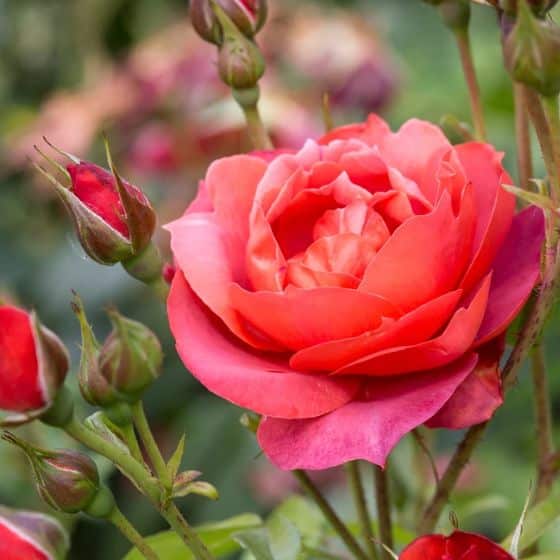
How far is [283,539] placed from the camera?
1.98ft

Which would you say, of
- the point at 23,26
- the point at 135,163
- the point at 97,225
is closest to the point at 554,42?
the point at 97,225

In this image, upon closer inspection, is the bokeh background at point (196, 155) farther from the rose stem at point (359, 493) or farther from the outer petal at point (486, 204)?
the outer petal at point (486, 204)

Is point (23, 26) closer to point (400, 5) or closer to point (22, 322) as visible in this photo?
point (400, 5)

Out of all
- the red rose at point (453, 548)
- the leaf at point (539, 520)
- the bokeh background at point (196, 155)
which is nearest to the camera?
the red rose at point (453, 548)

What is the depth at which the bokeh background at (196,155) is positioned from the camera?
1455mm

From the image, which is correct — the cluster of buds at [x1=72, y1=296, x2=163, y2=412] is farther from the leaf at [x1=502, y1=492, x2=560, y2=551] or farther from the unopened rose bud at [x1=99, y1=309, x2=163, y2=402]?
the leaf at [x1=502, y1=492, x2=560, y2=551]

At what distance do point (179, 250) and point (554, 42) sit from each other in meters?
0.19

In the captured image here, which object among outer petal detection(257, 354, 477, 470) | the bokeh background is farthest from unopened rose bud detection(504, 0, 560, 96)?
the bokeh background

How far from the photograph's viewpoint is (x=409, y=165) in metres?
Result: 0.60

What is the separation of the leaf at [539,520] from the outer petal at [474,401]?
0.07 meters

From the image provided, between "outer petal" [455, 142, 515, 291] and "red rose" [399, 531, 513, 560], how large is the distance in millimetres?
130

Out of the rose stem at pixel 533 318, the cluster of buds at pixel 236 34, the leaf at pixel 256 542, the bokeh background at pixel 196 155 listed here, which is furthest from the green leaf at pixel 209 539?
the bokeh background at pixel 196 155

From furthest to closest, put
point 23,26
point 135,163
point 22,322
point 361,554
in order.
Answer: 1. point 23,26
2. point 135,163
3. point 361,554
4. point 22,322

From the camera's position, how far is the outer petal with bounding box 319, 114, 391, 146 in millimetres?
619
